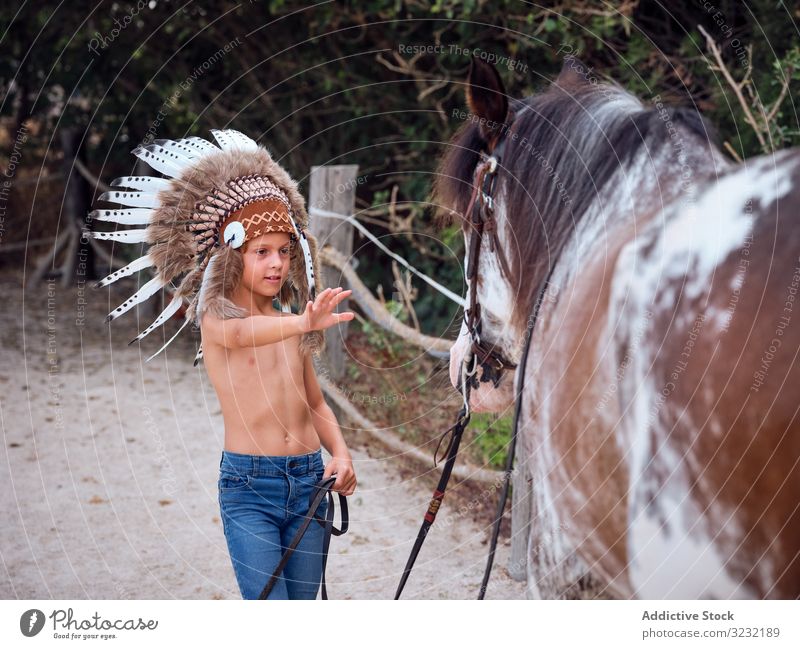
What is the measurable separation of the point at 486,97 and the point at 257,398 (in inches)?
34.5

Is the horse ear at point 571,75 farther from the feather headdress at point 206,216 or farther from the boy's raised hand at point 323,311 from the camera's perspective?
the boy's raised hand at point 323,311

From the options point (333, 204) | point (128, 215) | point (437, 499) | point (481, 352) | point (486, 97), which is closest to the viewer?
point (128, 215)

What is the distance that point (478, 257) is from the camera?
84.5 inches

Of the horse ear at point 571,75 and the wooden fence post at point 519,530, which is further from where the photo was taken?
the wooden fence post at point 519,530

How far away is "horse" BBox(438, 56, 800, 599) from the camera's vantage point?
1273mm

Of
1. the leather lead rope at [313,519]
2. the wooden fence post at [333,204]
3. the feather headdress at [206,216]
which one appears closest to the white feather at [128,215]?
the feather headdress at [206,216]

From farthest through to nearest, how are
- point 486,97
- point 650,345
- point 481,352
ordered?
1. point 481,352
2. point 486,97
3. point 650,345

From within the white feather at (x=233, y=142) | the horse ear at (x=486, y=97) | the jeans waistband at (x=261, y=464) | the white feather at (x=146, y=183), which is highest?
the horse ear at (x=486, y=97)

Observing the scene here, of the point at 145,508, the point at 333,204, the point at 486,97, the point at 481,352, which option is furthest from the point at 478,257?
the point at 145,508

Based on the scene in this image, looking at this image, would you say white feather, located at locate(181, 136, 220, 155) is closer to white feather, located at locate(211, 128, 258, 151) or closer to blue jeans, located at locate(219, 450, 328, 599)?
white feather, located at locate(211, 128, 258, 151)

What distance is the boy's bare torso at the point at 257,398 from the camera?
5.73ft

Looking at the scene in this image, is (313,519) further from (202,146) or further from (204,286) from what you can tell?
(202,146)

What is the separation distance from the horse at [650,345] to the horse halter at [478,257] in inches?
1.0

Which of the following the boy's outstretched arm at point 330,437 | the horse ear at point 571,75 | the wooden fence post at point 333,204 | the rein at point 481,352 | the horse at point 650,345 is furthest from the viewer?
the wooden fence post at point 333,204
